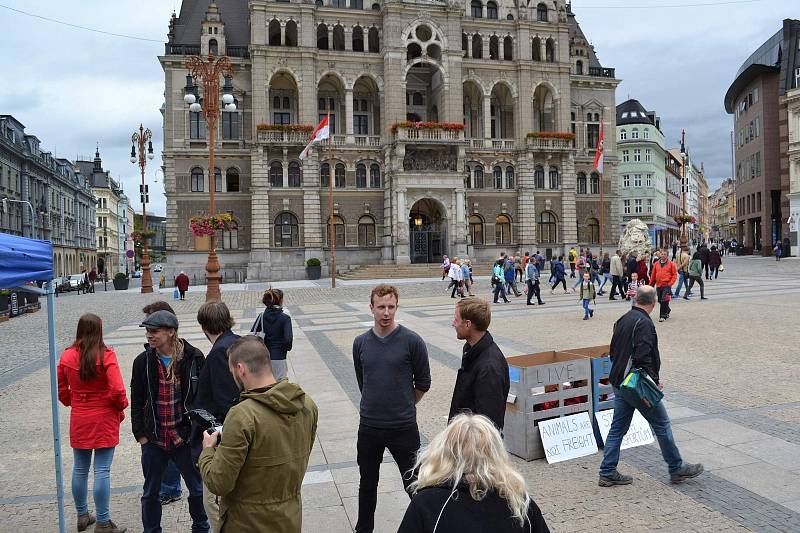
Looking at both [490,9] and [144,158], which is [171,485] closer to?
[144,158]

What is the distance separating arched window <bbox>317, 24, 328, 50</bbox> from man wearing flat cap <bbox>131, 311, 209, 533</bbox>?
4610cm

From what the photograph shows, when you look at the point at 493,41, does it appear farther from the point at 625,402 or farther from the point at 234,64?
the point at 625,402

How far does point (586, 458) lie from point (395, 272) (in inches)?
1442

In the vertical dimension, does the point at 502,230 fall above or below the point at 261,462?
above

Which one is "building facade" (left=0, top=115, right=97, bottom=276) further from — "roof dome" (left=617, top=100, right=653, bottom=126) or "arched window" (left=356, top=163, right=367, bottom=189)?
"roof dome" (left=617, top=100, right=653, bottom=126)

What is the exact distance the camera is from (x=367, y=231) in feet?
156

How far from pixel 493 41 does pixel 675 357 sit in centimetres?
4388

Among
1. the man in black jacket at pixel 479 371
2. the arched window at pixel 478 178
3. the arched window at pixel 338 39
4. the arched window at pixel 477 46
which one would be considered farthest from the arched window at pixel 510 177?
the man in black jacket at pixel 479 371

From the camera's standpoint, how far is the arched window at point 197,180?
45594 millimetres

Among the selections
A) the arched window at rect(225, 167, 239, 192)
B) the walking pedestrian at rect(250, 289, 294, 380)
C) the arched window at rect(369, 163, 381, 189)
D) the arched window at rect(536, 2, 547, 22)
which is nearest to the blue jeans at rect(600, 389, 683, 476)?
the walking pedestrian at rect(250, 289, 294, 380)

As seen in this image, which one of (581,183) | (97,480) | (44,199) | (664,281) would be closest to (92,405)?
(97,480)

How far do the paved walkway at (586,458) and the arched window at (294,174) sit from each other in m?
28.9

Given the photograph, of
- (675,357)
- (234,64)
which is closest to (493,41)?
(234,64)

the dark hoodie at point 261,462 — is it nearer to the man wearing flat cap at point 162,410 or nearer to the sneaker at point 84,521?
the man wearing flat cap at point 162,410
